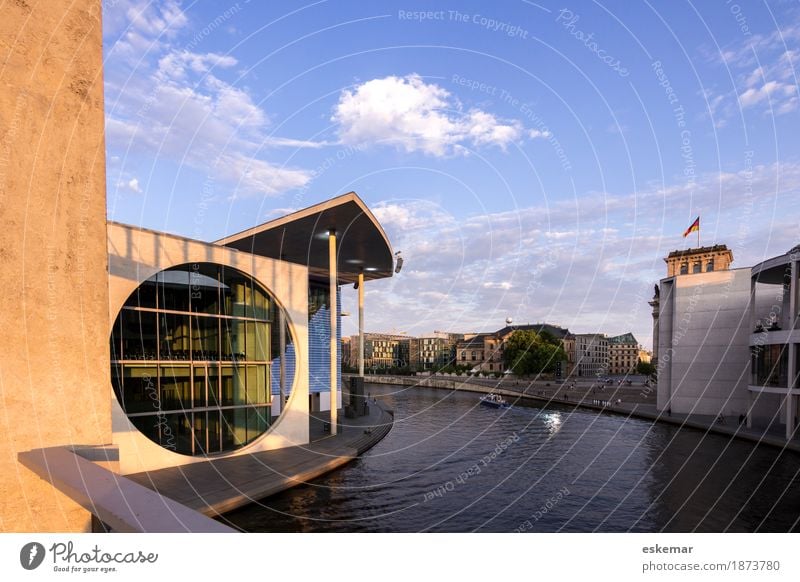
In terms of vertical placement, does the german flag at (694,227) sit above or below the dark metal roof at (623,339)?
above

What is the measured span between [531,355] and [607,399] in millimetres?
32117

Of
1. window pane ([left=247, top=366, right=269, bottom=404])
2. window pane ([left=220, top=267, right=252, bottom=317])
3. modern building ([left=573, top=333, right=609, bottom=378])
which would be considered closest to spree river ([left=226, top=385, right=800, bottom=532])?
window pane ([left=247, top=366, right=269, bottom=404])

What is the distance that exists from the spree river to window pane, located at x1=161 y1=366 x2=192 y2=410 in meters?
6.35

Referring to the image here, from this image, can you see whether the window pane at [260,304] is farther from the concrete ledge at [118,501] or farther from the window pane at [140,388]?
the concrete ledge at [118,501]

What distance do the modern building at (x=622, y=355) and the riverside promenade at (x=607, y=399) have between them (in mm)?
74328

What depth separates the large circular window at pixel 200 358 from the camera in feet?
59.7

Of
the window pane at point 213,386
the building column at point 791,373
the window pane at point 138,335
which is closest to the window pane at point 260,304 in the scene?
the window pane at point 213,386

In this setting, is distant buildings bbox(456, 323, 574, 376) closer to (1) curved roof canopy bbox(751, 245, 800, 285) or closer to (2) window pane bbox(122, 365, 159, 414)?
(1) curved roof canopy bbox(751, 245, 800, 285)

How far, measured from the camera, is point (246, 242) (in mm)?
30094

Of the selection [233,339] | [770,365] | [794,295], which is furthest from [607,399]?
[233,339]

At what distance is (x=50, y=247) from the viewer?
5605 millimetres

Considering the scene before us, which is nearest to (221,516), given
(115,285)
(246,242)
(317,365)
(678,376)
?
(115,285)

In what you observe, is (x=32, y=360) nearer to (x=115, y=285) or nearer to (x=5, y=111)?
(x=5, y=111)
